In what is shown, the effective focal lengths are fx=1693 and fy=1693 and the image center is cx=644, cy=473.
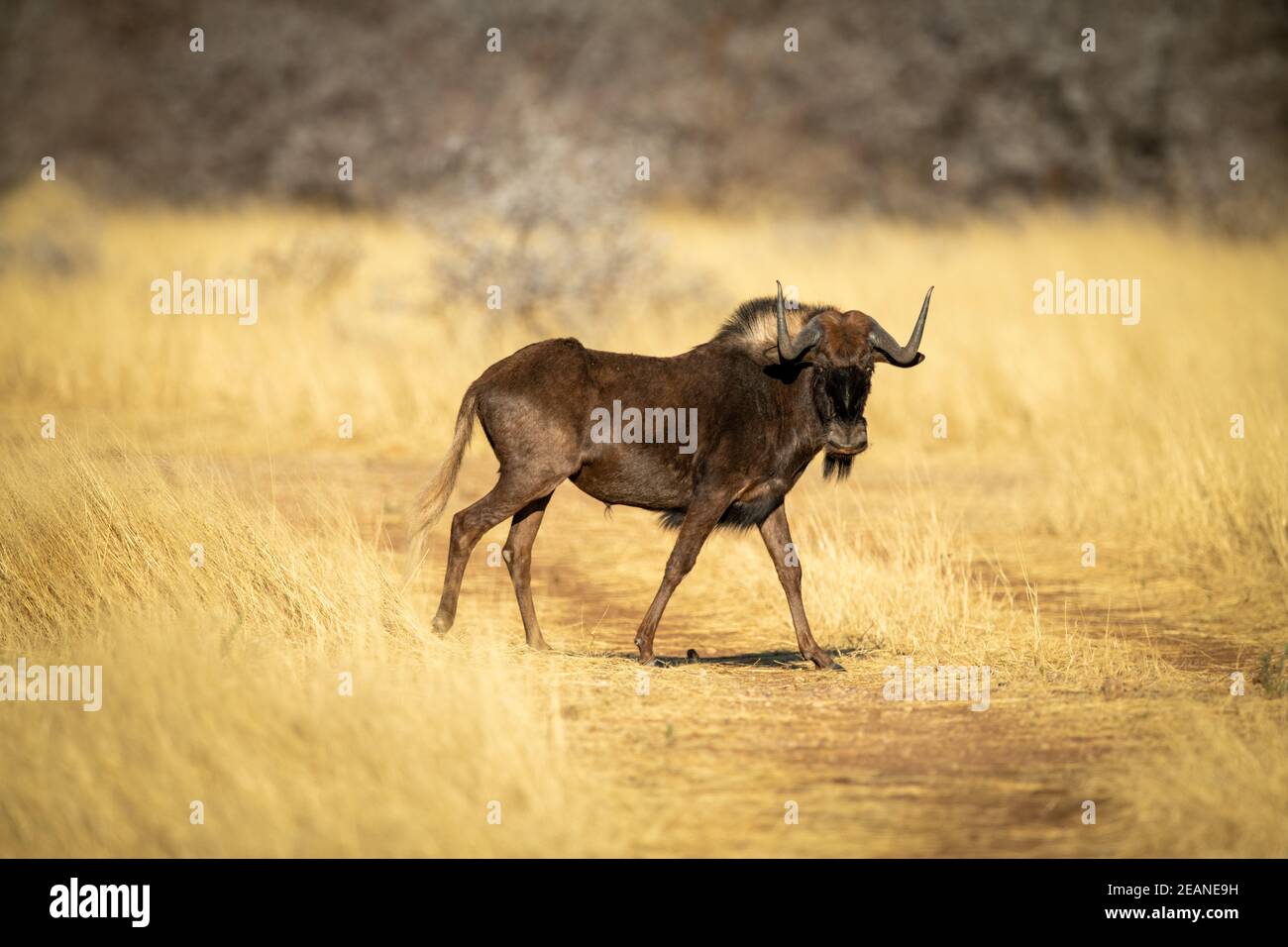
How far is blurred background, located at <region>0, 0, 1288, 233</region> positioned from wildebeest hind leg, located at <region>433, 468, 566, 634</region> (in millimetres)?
19246

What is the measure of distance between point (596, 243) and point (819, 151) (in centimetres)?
1456

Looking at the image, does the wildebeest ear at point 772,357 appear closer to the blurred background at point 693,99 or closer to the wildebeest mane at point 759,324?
the wildebeest mane at point 759,324

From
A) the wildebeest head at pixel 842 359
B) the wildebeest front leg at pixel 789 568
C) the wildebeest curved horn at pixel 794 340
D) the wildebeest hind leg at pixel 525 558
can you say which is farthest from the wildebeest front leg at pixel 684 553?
the wildebeest curved horn at pixel 794 340

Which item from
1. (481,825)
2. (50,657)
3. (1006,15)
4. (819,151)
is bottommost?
(481,825)

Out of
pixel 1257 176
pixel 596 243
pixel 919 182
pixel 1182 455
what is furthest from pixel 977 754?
pixel 919 182

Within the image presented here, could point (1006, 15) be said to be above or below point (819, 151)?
above

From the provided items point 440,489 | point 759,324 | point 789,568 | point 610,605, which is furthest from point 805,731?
point 610,605

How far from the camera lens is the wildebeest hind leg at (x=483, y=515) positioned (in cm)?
842

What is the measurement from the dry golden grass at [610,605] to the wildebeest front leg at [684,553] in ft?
0.55

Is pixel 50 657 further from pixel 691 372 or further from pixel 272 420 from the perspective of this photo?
pixel 272 420

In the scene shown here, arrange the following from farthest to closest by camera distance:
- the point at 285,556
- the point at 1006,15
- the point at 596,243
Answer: the point at 1006,15 → the point at 596,243 → the point at 285,556

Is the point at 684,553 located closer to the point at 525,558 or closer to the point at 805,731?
the point at 525,558

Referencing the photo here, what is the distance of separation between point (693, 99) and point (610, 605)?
24.0m

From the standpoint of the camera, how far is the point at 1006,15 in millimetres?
30719
